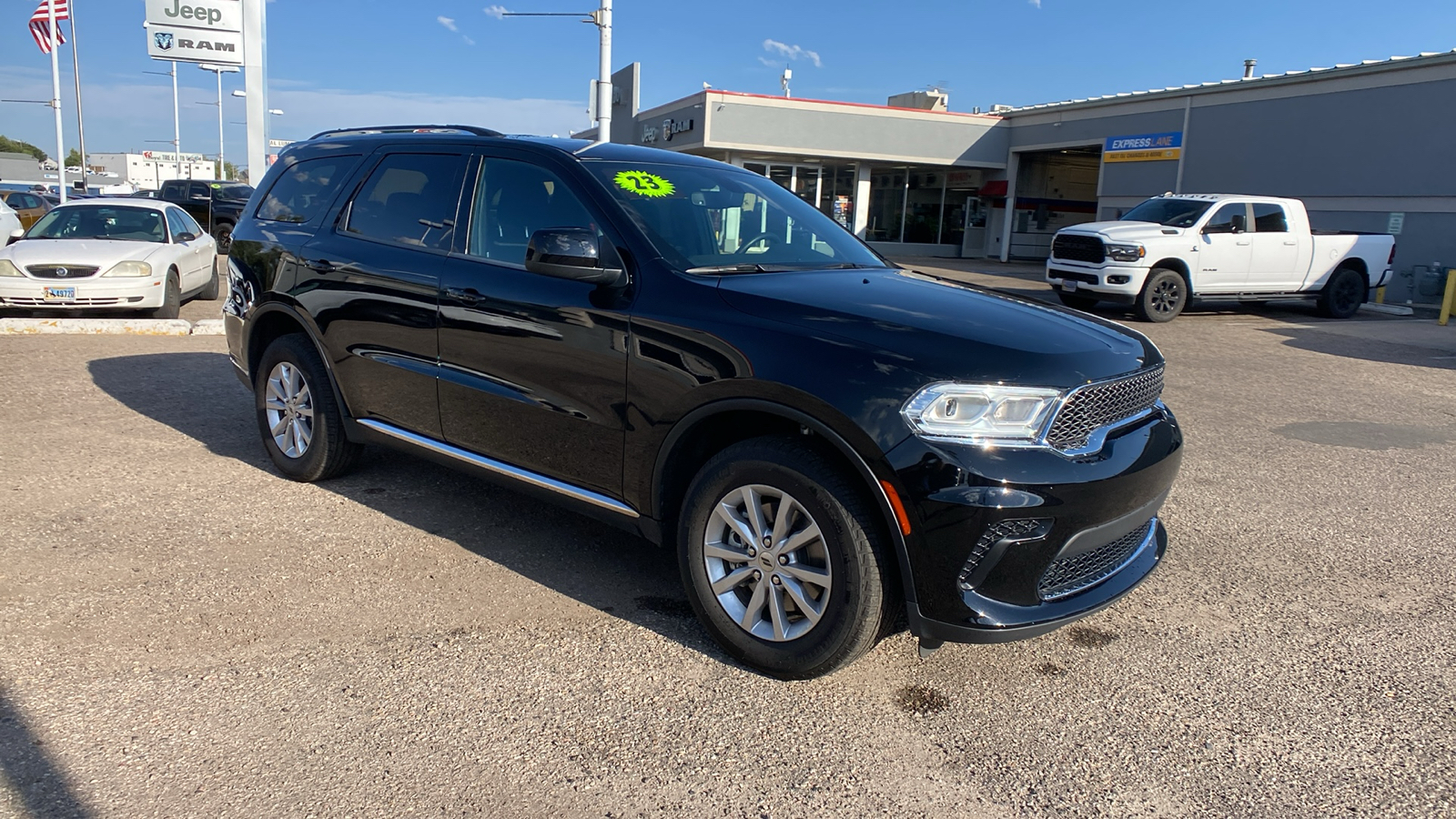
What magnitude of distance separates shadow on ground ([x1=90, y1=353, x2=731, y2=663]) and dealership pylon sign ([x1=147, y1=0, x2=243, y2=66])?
16205mm

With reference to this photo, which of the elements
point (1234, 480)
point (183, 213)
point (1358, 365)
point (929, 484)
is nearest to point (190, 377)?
point (183, 213)

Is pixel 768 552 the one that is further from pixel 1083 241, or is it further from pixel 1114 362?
pixel 1083 241

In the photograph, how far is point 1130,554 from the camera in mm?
3398

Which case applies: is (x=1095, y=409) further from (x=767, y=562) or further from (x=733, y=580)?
(x=733, y=580)

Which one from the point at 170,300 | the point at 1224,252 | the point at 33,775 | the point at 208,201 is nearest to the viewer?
the point at 33,775

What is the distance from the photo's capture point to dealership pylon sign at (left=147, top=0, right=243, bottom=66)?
1956cm

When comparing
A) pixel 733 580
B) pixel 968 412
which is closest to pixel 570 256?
pixel 733 580

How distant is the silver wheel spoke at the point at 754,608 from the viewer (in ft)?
10.6

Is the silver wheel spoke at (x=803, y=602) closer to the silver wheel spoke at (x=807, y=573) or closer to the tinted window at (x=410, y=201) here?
the silver wheel spoke at (x=807, y=573)

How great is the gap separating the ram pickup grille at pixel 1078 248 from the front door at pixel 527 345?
1228cm

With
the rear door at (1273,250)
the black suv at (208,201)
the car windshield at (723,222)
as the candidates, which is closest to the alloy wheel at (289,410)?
the car windshield at (723,222)

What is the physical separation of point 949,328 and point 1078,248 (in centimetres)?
1298

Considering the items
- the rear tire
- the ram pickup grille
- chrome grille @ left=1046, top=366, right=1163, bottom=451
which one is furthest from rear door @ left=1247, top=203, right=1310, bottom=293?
the rear tire

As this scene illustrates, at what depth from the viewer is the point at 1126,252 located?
14.2m
